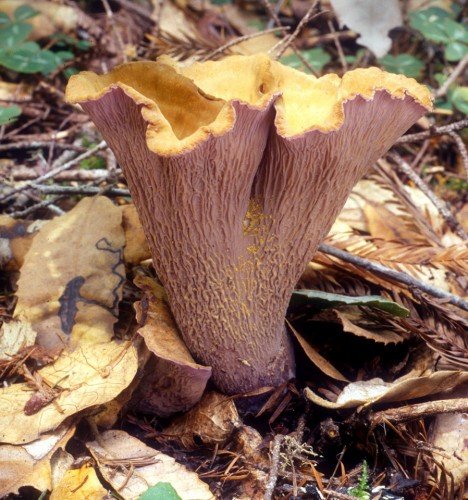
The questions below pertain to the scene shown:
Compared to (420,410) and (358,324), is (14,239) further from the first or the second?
(420,410)

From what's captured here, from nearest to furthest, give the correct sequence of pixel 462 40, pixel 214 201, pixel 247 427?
pixel 214 201, pixel 247 427, pixel 462 40


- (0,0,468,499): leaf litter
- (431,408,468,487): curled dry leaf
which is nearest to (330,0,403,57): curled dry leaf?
(0,0,468,499): leaf litter

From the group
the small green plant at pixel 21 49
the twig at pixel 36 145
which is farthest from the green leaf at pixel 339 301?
the small green plant at pixel 21 49

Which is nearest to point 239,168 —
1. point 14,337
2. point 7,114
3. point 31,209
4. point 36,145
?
point 14,337

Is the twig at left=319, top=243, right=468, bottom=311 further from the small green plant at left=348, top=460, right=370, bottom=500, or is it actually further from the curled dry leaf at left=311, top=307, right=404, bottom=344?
the small green plant at left=348, top=460, right=370, bottom=500

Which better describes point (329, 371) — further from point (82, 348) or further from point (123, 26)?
point (123, 26)

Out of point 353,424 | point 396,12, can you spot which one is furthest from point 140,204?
point 396,12

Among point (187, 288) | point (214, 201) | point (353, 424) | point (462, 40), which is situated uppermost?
point (462, 40)
